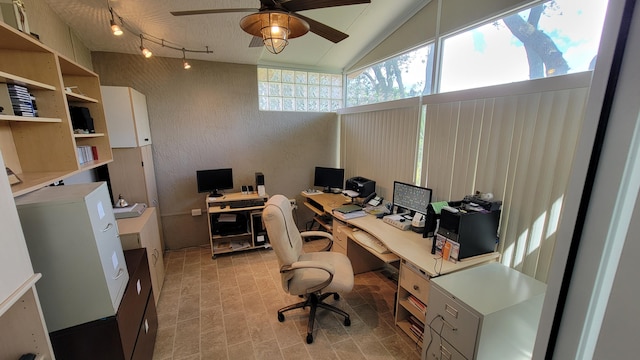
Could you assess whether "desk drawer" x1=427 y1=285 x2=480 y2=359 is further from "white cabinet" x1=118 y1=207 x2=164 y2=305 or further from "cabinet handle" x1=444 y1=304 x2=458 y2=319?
"white cabinet" x1=118 y1=207 x2=164 y2=305

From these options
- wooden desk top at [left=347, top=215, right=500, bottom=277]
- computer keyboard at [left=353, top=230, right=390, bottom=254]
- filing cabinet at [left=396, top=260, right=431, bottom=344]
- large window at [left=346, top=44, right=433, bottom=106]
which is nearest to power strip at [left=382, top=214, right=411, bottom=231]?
wooden desk top at [left=347, top=215, right=500, bottom=277]

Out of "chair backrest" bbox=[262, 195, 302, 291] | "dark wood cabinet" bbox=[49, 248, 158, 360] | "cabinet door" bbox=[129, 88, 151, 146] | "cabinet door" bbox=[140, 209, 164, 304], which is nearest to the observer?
"dark wood cabinet" bbox=[49, 248, 158, 360]

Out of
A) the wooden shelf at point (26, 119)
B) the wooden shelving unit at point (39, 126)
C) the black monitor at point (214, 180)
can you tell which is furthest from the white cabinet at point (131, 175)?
the wooden shelf at point (26, 119)

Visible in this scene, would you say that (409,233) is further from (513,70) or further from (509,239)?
(513,70)

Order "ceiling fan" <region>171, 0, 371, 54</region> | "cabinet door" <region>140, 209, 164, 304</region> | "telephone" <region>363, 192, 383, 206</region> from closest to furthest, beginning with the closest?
"ceiling fan" <region>171, 0, 371, 54</region> → "cabinet door" <region>140, 209, 164, 304</region> → "telephone" <region>363, 192, 383, 206</region>

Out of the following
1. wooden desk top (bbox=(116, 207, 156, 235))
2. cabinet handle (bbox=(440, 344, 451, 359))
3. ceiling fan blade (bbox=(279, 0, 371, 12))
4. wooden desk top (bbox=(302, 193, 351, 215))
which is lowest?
cabinet handle (bbox=(440, 344, 451, 359))

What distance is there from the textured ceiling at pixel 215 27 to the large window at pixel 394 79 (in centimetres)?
33

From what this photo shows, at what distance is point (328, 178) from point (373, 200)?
3.18 feet

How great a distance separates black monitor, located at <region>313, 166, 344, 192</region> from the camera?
13.0ft

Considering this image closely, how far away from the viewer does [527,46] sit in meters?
1.87

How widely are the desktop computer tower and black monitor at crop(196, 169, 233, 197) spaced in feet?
9.27

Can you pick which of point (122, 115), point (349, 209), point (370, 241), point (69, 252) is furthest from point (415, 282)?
point (122, 115)

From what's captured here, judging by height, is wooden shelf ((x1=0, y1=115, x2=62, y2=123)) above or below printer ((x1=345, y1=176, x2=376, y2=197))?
above

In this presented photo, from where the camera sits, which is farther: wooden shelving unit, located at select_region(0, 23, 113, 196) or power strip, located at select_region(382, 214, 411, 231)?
power strip, located at select_region(382, 214, 411, 231)
